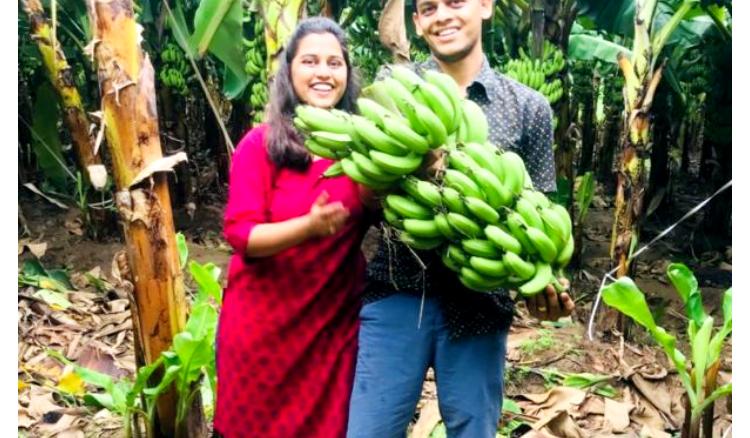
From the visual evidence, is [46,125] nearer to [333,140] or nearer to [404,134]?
[333,140]

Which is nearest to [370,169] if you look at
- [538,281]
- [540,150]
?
[538,281]

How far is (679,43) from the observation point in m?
5.44

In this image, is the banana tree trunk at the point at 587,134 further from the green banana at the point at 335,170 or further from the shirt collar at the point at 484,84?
the green banana at the point at 335,170

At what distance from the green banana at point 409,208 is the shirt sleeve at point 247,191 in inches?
14.2

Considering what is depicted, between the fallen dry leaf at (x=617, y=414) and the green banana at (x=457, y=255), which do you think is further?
the fallen dry leaf at (x=617, y=414)

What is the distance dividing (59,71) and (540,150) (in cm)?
265

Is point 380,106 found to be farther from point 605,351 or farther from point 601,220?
point 601,220

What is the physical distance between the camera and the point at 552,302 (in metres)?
1.35

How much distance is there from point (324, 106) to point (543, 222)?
1.85 feet

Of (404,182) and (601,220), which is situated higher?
(404,182)

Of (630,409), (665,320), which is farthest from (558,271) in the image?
(665,320)

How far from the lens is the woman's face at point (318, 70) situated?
5.07 ft

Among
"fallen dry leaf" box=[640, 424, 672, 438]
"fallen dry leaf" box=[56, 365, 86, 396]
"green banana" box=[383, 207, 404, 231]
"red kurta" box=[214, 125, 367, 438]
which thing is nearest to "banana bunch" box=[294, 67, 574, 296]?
"green banana" box=[383, 207, 404, 231]

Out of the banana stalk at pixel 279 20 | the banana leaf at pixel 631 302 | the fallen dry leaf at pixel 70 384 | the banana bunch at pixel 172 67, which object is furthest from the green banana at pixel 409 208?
the banana bunch at pixel 172 67
